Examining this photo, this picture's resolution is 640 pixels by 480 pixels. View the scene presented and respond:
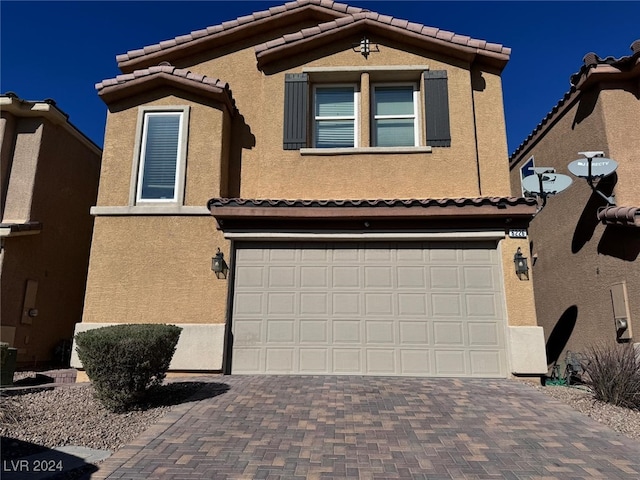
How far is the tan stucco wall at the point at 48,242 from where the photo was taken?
11.1m

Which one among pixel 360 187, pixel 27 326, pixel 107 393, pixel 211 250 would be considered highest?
pixel 360 187

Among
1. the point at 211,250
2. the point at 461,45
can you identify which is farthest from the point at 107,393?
the point at 461,45

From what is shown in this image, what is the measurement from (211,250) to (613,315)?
8709 millimetres

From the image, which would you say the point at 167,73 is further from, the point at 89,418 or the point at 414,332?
the point at 414,332

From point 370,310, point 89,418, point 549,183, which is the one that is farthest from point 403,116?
point 89,418

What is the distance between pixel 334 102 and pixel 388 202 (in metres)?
3.42

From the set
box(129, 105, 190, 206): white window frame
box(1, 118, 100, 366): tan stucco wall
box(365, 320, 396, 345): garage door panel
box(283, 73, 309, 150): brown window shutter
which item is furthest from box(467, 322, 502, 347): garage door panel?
box(1, 118, 100, 366): tan stucco wall

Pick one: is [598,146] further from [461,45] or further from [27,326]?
[27,326]

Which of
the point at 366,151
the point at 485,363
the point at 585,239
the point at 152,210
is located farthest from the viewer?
the point at 585,239

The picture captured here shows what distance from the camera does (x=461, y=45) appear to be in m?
10.6

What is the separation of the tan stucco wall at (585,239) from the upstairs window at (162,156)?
9.42 meters

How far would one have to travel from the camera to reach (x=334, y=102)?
11227mm

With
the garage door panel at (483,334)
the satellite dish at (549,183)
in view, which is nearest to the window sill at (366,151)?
the satellite dish at (549,183)

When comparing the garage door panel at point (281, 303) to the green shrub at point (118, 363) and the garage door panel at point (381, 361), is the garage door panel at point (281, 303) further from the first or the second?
the green shrub at point (118, 363)
